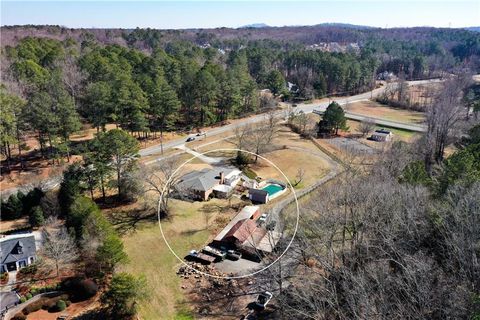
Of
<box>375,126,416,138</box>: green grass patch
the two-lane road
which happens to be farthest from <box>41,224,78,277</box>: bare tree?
<box>375,126,416,138</box>: green grass patch

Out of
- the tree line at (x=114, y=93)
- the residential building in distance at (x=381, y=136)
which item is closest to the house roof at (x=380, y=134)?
the residential building in distance at (x=381, y=136)

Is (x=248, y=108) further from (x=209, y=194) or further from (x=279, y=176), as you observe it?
(x=209, y=194)

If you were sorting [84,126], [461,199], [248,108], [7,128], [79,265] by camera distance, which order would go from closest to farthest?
[461,199]
[79,265]
[7,128]
[84,126]
[248,108]

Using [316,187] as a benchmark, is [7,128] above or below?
above

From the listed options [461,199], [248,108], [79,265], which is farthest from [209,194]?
[248,108]

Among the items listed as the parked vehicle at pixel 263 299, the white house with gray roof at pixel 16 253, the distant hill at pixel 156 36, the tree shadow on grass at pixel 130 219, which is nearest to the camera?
the parked vehicle at pixel 263 299

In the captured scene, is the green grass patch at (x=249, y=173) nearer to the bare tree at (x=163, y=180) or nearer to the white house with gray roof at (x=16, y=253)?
the bare tree at (x=163, y=180)
